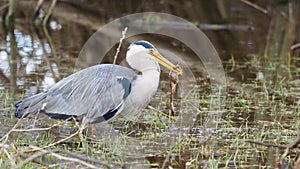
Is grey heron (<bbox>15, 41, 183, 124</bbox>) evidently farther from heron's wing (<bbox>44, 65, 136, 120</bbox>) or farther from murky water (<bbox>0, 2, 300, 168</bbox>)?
murky water (<bbox>0, 2, 300, 168</bbox>)

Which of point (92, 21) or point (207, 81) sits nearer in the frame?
point (207, 81)

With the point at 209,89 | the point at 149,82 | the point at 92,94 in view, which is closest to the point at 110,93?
the point at 92,94

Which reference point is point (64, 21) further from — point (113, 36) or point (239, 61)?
Answer: point (239, 61)

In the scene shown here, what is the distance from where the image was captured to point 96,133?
20.3 ft

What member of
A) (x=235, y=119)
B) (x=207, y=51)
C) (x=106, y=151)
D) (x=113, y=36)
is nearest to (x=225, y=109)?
(x=235, y=119)

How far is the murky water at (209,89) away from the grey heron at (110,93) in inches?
10.3

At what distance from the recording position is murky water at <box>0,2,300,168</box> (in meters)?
5.82

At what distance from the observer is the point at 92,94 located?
6242 mm

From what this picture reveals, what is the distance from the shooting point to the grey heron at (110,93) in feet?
20.2

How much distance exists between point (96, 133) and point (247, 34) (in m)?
7.86

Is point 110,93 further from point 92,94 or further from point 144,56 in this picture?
point 144,56

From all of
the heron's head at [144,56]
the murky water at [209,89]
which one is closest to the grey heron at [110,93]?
the heron's head at [144,56]

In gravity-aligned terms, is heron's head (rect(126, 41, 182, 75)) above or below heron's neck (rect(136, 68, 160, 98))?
above

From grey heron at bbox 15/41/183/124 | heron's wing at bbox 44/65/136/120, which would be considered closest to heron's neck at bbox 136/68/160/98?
grey heron at bbox 15/41/183/124
